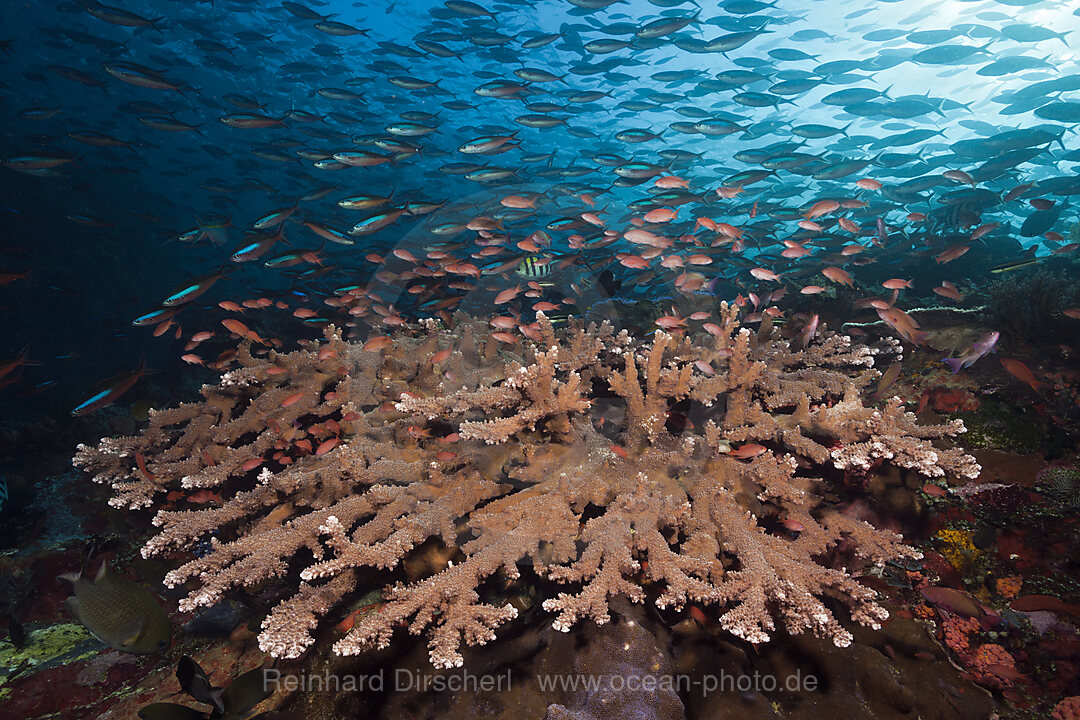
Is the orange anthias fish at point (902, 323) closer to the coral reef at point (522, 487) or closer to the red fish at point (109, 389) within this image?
the coral reef at point (522, 487)

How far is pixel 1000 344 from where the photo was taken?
4688 millimetres

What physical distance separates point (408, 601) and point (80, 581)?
1.93 meters

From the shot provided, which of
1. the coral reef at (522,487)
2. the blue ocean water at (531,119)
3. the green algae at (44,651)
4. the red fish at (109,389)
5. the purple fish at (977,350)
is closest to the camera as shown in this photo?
the coral reef at (522,487)

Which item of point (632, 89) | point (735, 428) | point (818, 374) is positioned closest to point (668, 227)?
point (632, 89)

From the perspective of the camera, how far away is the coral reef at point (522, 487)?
215 cm

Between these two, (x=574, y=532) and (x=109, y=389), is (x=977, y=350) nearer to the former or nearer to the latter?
(x=574, y=532)

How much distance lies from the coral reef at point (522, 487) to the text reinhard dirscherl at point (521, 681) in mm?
228

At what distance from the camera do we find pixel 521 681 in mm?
2332

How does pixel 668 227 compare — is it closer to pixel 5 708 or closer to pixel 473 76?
pixel 473 76

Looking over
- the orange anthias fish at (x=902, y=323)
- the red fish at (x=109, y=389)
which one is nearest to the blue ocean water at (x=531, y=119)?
the red fish at (x=109, y=389)

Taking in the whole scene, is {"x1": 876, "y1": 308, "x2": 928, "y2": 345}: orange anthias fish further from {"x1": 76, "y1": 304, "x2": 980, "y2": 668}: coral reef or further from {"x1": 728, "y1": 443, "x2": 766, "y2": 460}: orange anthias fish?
{"x1": 728, "y1": 443, "x2": 766, "y2": 460}: orange anthias fish

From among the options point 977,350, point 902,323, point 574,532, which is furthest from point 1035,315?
point 574,532

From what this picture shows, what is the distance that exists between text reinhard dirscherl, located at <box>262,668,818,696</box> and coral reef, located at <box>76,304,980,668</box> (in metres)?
0.23

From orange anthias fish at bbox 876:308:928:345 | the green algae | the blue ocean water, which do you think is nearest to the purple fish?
orange anthias fish at bbox 876:308:928:345
